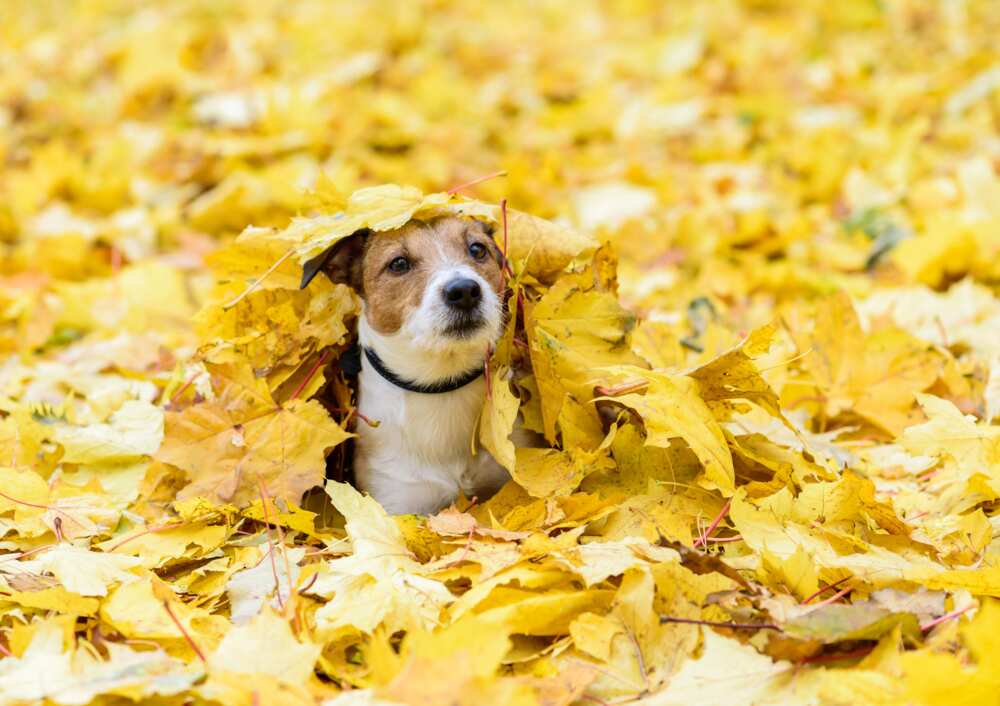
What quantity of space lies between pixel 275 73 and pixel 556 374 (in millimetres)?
6275

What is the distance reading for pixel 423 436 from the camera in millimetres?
3213

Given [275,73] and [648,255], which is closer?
[648,255]

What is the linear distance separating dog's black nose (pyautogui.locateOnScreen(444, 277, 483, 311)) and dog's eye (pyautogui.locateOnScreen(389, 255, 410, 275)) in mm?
258

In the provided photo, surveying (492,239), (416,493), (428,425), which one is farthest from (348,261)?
(416,493)

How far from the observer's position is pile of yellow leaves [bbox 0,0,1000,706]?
2041 mm

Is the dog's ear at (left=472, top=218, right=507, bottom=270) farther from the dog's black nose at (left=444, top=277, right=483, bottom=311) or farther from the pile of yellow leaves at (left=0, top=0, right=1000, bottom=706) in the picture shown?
the dog's black nose at (left=444, top=277, right=483, bottom=311)

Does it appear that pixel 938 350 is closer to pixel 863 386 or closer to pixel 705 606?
pixel 863 386

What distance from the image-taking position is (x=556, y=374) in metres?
2.90

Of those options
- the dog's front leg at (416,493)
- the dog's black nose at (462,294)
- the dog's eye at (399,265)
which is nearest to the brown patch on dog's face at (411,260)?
the dog's eye at (399,265)

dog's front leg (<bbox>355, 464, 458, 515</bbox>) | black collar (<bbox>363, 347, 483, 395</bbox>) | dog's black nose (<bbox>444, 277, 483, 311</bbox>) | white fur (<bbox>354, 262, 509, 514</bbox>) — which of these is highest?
dog's black nose (<bbox>444, 277, 483, 311</bbox>)

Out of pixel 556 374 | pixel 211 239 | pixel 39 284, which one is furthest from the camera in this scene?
pixel 211 239

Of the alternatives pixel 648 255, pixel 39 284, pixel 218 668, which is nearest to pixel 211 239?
pixel 39 284

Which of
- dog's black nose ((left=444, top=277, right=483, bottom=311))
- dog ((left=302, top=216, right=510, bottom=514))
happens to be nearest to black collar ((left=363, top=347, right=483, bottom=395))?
dog ((left=302, top=216, right=510, bottom=514))

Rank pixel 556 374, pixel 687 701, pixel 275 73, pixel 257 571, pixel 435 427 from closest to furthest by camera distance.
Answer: pixel 687 701 < pixel 257 571 < pixel 556 374 < pixel 435 427 < pixel 275 73
